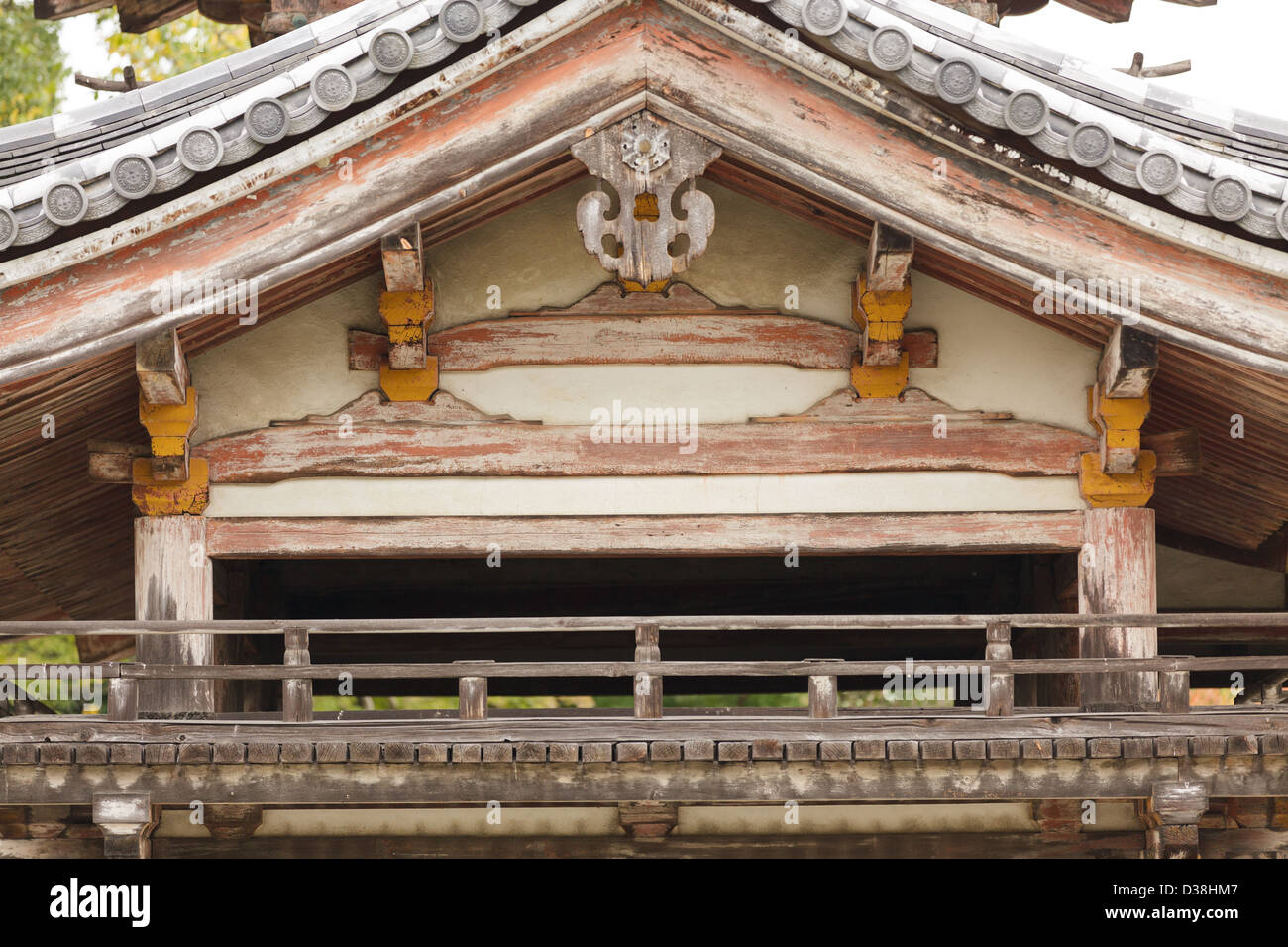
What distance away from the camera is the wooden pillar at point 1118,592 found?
8.09 m

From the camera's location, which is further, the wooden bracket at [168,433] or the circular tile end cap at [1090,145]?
the wooden bracket at [168,433]

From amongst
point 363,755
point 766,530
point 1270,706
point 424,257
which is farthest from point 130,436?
point 1270,706

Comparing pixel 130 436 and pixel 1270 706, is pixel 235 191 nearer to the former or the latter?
pixel 130 436

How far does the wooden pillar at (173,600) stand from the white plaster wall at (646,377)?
299mm

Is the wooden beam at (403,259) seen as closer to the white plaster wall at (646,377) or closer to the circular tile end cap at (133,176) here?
the white plaster wall at (646,377)

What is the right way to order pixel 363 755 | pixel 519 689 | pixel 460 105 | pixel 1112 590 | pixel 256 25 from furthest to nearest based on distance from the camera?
1. pixel 519 689
2. pixel 256 25
3. pixel 1112 590
4. pixel 460 105
5. pixel 363 755

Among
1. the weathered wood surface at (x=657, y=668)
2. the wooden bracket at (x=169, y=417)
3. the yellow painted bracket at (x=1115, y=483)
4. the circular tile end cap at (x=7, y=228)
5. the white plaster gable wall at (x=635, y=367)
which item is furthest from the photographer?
the white plaster gable wall at (x=635, y=367)

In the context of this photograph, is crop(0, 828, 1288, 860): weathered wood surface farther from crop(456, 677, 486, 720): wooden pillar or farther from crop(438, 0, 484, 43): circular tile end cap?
crop(438, 0, 484, 43): circular tile end cap

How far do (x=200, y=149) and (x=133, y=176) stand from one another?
0.34 m

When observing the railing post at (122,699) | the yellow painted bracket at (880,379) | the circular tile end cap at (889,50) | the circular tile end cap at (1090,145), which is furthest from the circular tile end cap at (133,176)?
the circular tile end cap at (1090,145)

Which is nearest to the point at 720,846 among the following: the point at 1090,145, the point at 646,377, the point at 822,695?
the point at 822,695

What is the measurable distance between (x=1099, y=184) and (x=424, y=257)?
3728 millimetres

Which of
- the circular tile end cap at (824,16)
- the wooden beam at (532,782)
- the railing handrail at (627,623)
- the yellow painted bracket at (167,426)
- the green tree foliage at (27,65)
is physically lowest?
the wooden beam at (532,782)

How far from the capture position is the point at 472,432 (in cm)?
835
